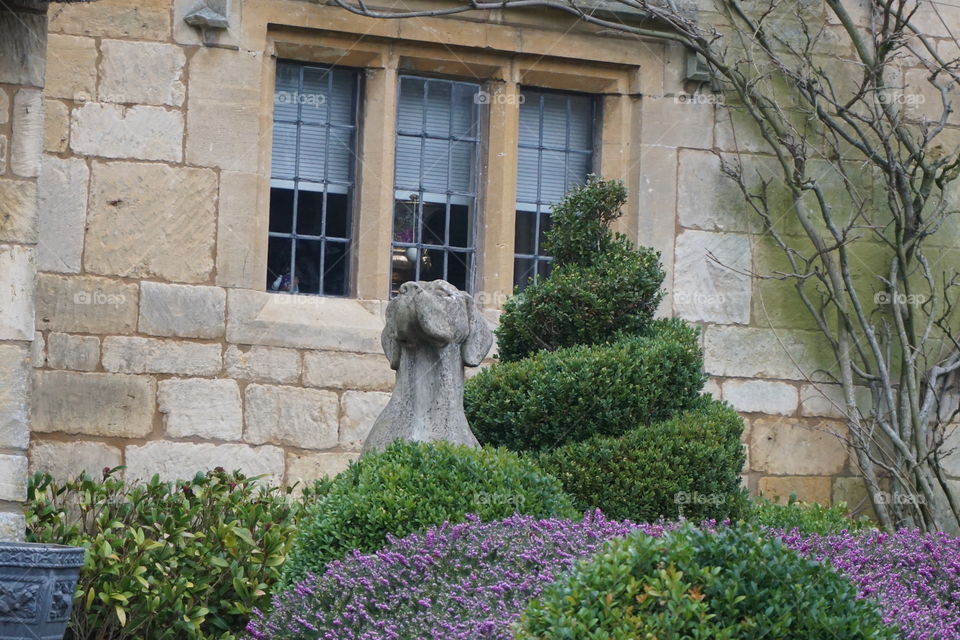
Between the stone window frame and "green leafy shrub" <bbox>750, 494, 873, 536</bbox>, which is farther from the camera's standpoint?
the stone window frame

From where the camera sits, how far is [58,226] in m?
8.16

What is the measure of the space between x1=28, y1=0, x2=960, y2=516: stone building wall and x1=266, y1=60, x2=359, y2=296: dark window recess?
178 mm

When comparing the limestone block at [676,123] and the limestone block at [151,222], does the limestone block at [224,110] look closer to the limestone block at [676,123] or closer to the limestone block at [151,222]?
the limestone block at [151,222]

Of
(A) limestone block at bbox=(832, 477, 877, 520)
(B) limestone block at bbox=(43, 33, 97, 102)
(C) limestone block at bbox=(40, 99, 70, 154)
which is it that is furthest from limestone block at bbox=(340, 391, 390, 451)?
(A) limestone block at bbox=(832, 477, 877, 520)

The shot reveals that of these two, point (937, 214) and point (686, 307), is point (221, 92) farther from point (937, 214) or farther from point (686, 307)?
point (937, 214)

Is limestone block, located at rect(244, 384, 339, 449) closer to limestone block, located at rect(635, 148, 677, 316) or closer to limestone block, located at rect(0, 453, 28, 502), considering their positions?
limestone block, located at rect(0, 453, 28, 502)

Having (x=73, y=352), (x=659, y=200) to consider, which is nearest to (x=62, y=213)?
(x=73, y=352)

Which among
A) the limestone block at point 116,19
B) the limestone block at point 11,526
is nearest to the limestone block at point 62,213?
the limestone block at point 116,19

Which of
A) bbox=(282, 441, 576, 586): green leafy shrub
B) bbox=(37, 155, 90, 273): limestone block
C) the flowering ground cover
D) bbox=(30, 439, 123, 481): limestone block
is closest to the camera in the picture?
the flowering ground cover

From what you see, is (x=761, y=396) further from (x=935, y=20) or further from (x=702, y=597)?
(x=702, y=597)

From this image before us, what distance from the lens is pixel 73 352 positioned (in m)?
8.08

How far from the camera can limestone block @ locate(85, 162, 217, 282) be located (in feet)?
27.0

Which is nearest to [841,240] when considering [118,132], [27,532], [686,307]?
[686,307]

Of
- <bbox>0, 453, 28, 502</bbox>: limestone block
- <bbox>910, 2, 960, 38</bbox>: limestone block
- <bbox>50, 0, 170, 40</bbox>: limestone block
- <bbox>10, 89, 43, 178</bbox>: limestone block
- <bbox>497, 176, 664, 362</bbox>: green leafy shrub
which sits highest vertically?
<bbox>910, 2, 960, 38</bbox>: limestone block
